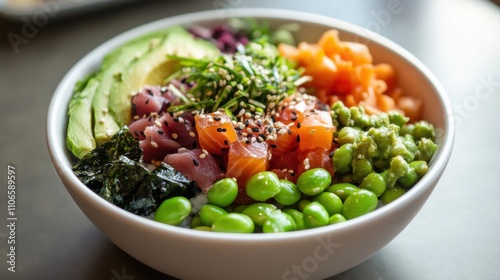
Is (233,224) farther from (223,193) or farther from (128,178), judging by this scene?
(128,178)

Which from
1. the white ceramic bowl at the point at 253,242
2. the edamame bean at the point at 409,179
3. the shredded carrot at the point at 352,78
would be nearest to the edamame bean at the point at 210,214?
the white ceramic bowl at the point at 253,242

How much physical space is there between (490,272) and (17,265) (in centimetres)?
167

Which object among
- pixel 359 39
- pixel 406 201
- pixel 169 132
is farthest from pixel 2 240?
pixel 359 39

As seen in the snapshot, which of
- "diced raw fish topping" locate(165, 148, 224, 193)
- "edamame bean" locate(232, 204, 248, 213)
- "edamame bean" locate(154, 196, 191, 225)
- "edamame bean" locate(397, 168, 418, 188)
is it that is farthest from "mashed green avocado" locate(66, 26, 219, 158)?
"edamame bean" locate(397, 168, 418, 188)

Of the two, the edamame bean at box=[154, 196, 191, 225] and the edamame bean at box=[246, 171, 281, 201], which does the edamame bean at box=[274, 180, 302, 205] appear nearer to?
the edamame bean at box=[246, 171, 281, 201]

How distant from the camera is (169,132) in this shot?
216 cm

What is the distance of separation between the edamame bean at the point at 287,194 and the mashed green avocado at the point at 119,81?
71 centimetres

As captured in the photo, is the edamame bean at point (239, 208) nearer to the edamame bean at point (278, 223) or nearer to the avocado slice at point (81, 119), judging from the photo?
the edamame bean at point (278, 223)

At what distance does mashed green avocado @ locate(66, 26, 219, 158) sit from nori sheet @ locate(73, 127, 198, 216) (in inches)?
5.5

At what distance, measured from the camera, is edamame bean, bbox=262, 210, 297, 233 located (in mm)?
1697

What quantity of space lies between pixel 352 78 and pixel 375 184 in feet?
2.30

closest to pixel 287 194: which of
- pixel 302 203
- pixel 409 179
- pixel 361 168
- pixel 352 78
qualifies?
pixel 302 203

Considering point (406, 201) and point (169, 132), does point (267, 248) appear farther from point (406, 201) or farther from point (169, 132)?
point (169, 132)

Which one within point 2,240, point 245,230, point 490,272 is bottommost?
point 2,240
